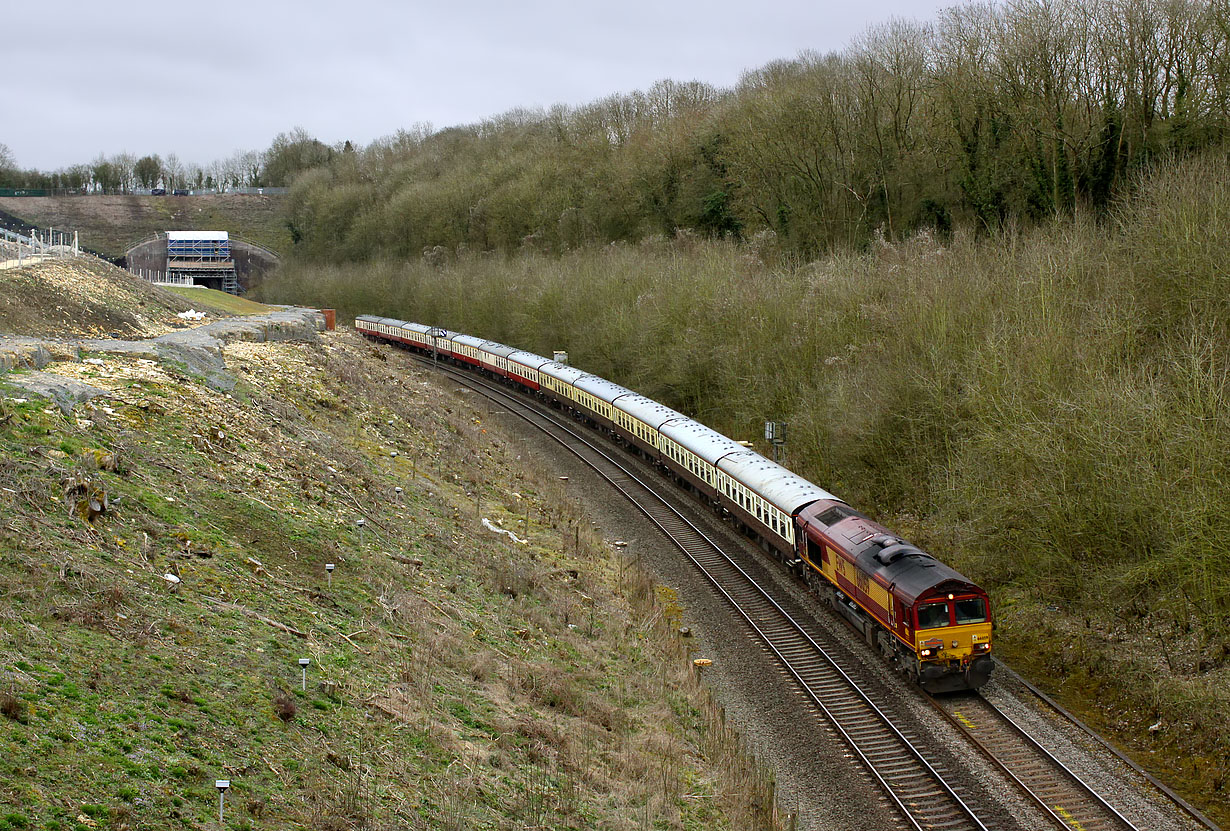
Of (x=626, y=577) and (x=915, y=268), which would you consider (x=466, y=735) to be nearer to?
(x=626, y=577)

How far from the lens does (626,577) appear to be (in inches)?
950

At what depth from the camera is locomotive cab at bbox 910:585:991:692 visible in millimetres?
17391

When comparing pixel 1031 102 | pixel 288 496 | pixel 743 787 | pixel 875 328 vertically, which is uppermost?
pixel 1031 102

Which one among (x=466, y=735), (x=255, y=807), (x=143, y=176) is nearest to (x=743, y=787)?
(x=466, y=735)

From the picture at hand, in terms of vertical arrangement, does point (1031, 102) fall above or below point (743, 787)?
above

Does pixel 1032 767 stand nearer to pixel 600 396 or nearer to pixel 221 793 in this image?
pixel 221 793

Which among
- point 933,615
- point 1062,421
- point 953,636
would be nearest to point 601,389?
point 1062,421

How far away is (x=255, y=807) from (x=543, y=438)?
3331cm

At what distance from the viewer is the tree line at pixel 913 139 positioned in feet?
106

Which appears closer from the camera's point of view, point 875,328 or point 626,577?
point 626,577

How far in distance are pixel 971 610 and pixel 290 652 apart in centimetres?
1260

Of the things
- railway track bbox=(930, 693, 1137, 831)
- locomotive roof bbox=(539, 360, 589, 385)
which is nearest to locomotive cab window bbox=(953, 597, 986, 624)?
railway track bbox=(930, 693, 1137, 831)

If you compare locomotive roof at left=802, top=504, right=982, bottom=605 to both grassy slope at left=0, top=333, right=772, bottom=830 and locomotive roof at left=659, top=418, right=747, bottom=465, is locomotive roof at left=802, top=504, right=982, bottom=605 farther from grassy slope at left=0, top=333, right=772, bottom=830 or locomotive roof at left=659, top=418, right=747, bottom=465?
locomotive roof at left=659, top=418, right=747, bottom=465

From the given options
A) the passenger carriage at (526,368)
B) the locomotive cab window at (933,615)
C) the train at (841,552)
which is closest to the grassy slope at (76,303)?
the train at (841,552)
